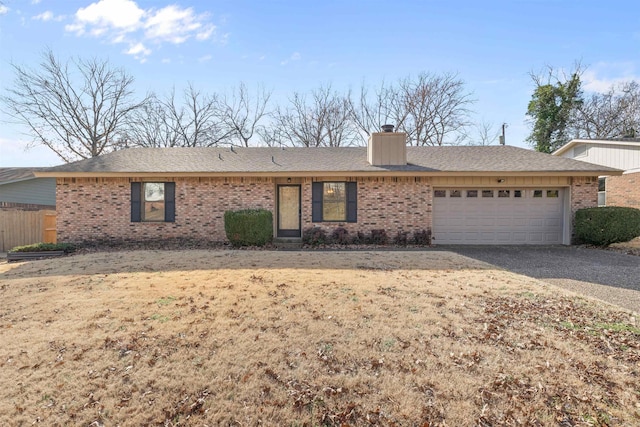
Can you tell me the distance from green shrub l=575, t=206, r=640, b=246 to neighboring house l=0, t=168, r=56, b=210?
23.9m

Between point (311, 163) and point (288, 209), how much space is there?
182 centimetres

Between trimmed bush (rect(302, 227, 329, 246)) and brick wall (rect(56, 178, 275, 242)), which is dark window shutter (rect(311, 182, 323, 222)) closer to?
trimmed bush (rect(302, 227, 329, 246))

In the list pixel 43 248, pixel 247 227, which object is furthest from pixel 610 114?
pixel 43 248

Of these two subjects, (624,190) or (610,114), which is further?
(610,114)

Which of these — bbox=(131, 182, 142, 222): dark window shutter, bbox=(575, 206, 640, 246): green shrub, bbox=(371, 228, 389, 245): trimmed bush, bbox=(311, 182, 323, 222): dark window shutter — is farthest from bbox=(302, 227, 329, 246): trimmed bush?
bbox=(575, 206, 640, 246): green shrub

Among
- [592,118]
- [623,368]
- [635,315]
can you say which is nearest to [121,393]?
[623,368]

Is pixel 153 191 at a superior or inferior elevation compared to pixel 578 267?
superior

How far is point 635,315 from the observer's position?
427 centimetres

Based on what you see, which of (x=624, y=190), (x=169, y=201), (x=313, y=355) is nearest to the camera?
(x=313, y=355)

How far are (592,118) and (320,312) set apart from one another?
30.4 m

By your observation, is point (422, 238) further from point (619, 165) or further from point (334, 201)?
point (619, 165)

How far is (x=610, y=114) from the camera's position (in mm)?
25219

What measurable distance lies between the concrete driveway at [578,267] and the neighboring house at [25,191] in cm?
2013

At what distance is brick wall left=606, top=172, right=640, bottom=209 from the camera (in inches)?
540
